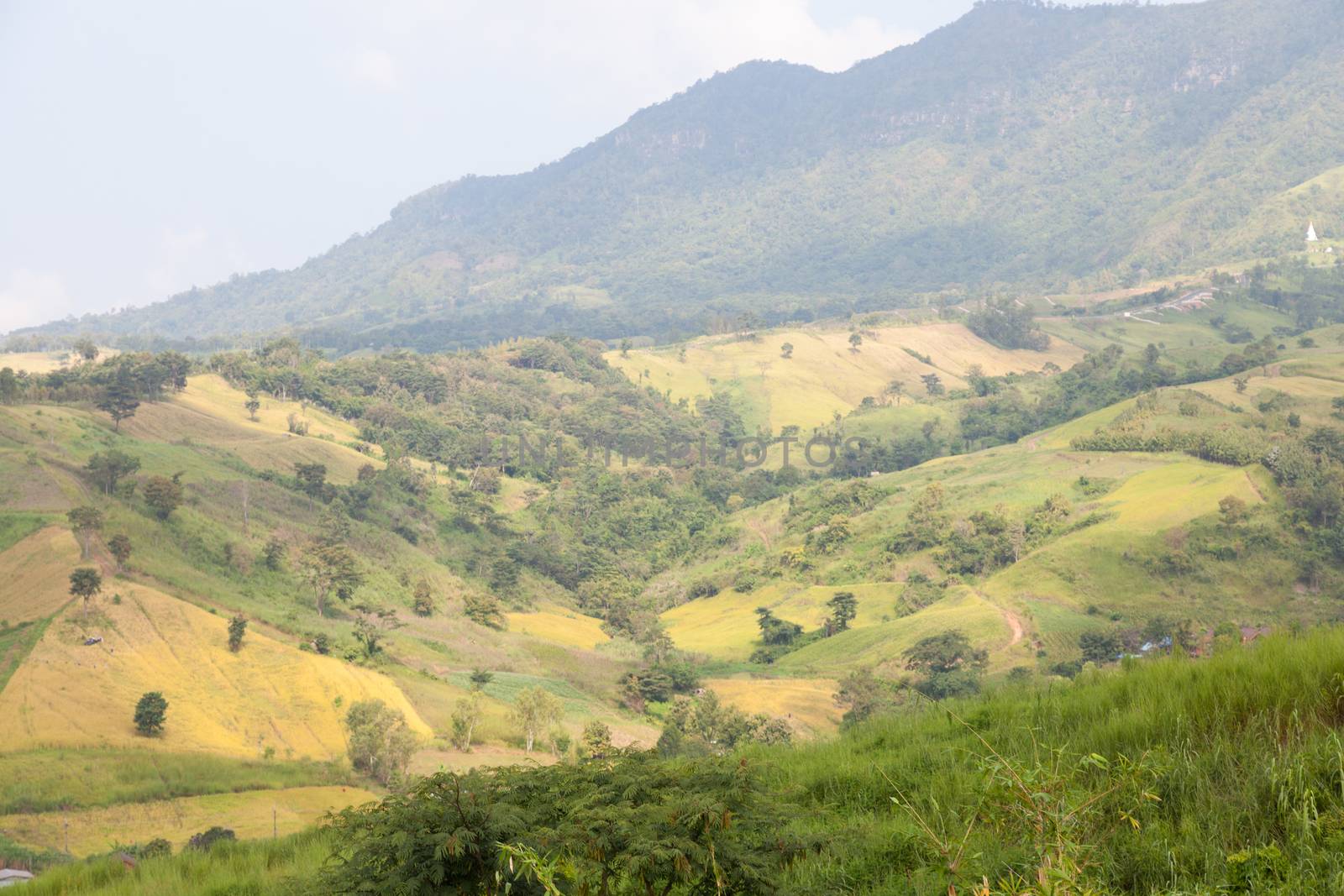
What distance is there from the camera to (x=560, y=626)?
59312mm

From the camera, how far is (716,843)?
4.46 m

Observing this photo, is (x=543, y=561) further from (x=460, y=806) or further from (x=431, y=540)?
(x=460, y=806)

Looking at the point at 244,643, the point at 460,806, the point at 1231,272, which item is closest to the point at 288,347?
the point at 244,643

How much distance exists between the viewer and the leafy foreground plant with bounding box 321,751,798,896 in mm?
4293

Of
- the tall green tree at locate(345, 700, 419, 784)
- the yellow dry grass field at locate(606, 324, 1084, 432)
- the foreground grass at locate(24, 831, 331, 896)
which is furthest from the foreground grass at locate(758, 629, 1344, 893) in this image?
the yellow dry grass field at locate(606, 324, 1084, 432)

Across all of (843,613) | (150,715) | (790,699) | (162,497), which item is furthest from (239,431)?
(790,699)

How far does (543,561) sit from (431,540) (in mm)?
8338

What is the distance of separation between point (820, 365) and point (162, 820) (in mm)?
98877

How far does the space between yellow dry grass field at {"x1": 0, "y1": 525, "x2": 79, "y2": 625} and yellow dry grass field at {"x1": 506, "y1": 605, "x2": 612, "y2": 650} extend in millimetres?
22732

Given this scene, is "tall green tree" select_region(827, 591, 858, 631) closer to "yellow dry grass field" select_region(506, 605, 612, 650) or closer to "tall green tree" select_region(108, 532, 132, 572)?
"yellow dry grass field" select_region(506, 605, 612, 650)

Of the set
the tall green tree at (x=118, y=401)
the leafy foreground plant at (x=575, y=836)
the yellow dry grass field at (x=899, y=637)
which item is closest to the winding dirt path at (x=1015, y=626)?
the yellow dry grass field at (x=899, y=637)

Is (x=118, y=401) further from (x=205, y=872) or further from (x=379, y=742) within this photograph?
(x=205, y=872)

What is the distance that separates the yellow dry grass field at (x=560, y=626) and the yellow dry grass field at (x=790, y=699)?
12.8 m

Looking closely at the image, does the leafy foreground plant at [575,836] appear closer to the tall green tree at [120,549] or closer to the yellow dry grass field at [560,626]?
the tall green tree at [120,549]
